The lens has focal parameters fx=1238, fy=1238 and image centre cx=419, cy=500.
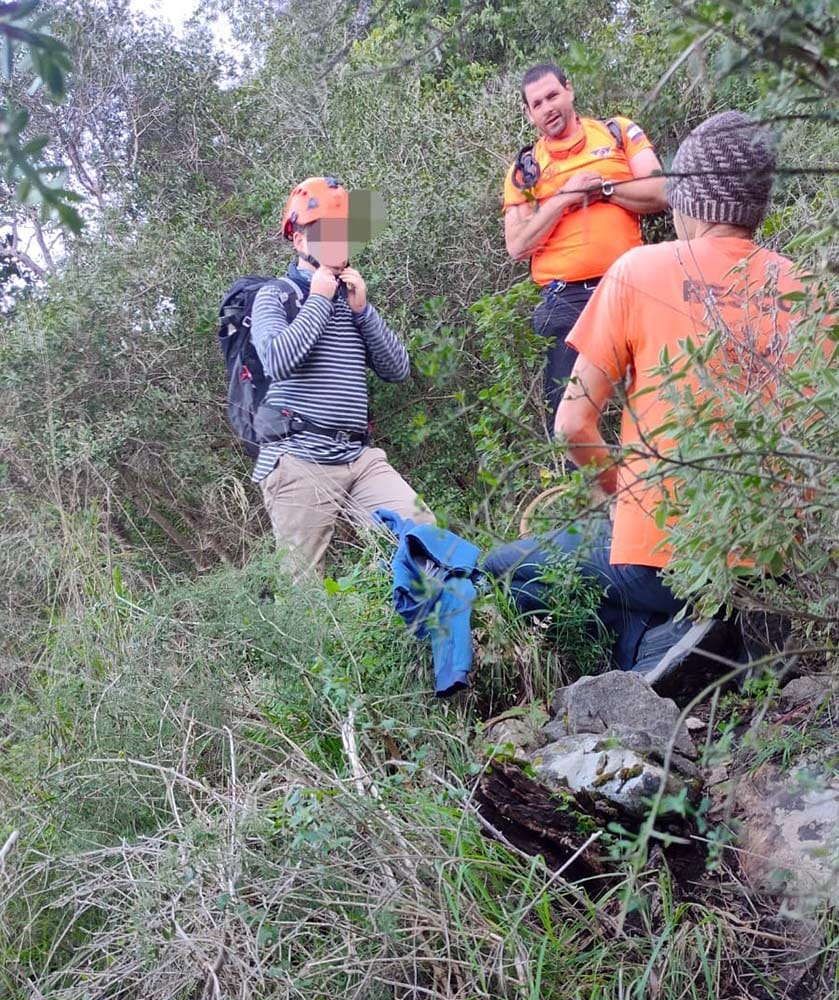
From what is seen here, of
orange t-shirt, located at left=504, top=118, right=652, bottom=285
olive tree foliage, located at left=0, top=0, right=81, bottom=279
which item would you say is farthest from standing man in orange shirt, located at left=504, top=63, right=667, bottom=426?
olive tree foliage, located at left=0, top=0, right=81, bottom=279

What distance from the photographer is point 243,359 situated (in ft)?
16.5

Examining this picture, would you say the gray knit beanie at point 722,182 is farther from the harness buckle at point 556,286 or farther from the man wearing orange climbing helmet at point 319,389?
the man wearing orange climbing helmet at point 319,389

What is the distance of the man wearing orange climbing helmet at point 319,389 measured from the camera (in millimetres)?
4715

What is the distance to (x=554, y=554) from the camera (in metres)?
3.60

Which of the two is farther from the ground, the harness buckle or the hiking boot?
the harness buckle

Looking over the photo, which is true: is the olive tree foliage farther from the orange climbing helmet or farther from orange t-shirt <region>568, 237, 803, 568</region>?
the orange climbing helmet

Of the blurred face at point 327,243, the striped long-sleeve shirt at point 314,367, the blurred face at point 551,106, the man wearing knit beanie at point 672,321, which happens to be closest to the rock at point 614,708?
the man wearing knit beanie at point 672,321

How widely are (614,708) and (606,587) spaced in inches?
19.7

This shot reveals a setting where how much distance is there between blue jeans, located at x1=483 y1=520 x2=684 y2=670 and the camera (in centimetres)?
350

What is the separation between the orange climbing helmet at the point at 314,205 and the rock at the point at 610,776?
9.10 ft

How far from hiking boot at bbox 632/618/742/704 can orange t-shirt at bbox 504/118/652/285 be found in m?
1.78

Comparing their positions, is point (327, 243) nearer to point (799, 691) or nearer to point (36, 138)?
point (799, 691)

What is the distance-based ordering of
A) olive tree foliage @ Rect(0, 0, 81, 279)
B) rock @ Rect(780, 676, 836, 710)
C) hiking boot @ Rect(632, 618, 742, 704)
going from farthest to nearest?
hiking boot @ Rect(632, 618, 742, 704), rock @ Rect(780, 676, 836, 710), olive tree foliage @ Rect(0, 0, 81, 279)

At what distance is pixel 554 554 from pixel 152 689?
4.00ft
